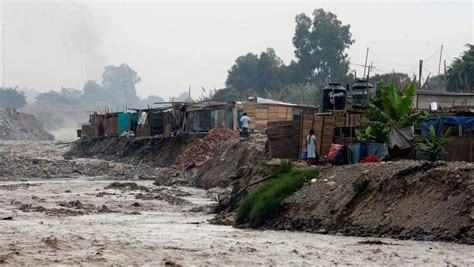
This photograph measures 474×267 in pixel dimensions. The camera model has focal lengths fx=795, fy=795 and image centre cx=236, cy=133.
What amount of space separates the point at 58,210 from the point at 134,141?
99.2ft

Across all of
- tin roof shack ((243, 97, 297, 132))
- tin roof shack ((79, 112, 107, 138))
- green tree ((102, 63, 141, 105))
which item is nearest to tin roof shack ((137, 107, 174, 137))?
tin roof shack ((243, 97, 297, 132))

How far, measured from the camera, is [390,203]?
14906mm

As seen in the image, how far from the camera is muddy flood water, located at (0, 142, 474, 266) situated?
11.4 metres

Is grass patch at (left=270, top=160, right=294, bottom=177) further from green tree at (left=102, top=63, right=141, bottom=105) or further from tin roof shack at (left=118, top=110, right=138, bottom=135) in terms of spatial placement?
green tree at (left=102, top=63, right=141, bottom=105)

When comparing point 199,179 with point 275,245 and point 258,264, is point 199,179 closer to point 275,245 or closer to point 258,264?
point 275,245

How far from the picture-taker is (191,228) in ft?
54.4

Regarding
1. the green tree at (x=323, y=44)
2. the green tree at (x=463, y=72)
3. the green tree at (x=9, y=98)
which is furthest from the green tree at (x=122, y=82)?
the green tree at (x=463, y=72)

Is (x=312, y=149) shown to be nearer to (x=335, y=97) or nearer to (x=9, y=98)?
(x=335, y=97)

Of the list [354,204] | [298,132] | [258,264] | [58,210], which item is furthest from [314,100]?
[258,264]

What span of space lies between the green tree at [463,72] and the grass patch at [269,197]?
25.4 meters

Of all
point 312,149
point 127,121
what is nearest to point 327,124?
point 312,149

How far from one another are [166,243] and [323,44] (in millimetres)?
59732

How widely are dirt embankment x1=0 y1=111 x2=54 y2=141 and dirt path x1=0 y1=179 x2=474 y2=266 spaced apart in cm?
7191

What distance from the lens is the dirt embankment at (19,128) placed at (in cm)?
9094
